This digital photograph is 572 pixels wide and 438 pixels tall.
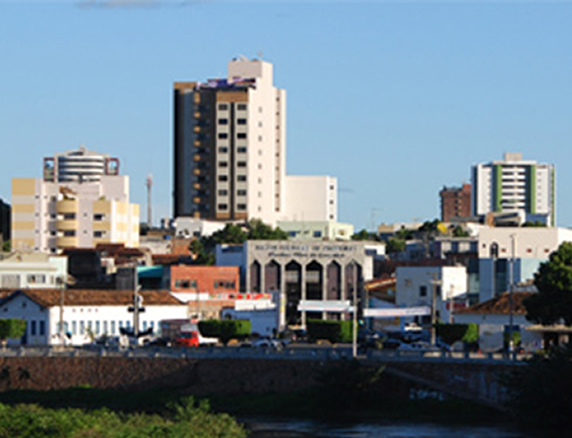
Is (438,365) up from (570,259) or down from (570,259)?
down

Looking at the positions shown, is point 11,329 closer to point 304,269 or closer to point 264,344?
point 264,344

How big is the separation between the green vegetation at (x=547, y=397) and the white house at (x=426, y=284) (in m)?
56.4

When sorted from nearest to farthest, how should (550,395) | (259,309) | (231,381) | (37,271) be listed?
(550,395) → (231,381) → (259,309) → (37,271)

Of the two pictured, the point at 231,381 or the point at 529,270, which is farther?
the point at 529,270

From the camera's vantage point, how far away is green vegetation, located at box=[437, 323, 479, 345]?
111 m

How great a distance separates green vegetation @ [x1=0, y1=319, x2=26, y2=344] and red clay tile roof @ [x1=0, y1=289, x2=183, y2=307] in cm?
264

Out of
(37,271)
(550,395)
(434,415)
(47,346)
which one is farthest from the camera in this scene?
(37,271)

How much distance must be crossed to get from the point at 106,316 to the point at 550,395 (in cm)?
5212

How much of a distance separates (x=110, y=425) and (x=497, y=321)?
44497mm

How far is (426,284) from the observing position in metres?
145

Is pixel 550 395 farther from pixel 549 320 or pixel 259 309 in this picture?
pixel 259 309

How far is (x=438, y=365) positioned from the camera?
93562mm

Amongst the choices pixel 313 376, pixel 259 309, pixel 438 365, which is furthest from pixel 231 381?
pixel 259 309

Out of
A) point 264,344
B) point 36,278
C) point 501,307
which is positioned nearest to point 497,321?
point 501,307
